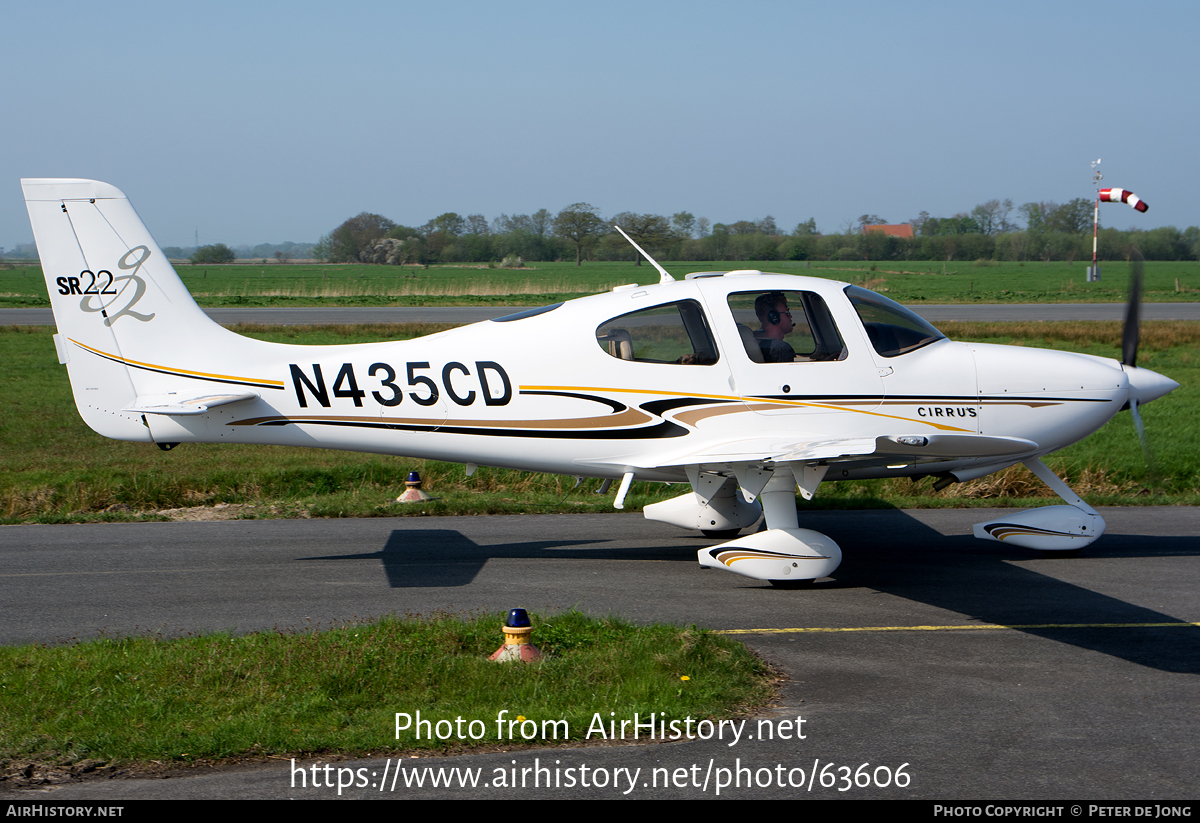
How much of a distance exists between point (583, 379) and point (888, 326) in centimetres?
281

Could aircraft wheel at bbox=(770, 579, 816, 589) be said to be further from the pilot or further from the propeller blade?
the propeller blade

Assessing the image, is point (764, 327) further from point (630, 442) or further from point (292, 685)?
point (292, 685)

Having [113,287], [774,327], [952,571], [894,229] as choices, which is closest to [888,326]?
[774,327]

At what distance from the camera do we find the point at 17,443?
15.3m

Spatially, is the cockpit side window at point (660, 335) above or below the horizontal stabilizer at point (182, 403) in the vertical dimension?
above

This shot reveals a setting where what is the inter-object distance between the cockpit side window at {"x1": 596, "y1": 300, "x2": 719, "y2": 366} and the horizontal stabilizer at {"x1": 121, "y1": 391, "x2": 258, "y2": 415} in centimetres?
327

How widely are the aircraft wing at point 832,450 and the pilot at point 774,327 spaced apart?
0.74m

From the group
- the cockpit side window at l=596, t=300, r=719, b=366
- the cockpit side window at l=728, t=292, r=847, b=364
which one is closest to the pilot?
the cockpit side window at l=728, t=292, r=847, b=364

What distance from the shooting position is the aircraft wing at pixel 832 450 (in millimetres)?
7168

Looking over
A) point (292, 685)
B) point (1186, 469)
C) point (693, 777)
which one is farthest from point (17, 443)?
point (1186, 469)

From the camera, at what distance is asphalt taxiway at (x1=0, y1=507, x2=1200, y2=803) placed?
470 cm

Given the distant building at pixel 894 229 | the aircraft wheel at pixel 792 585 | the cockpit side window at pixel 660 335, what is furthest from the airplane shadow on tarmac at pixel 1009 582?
the distant building at pixel 894 229

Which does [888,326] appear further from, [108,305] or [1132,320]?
[108,305]

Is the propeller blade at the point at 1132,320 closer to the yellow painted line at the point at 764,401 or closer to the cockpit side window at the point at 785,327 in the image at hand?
the yellow painted line at the point at 764,401
